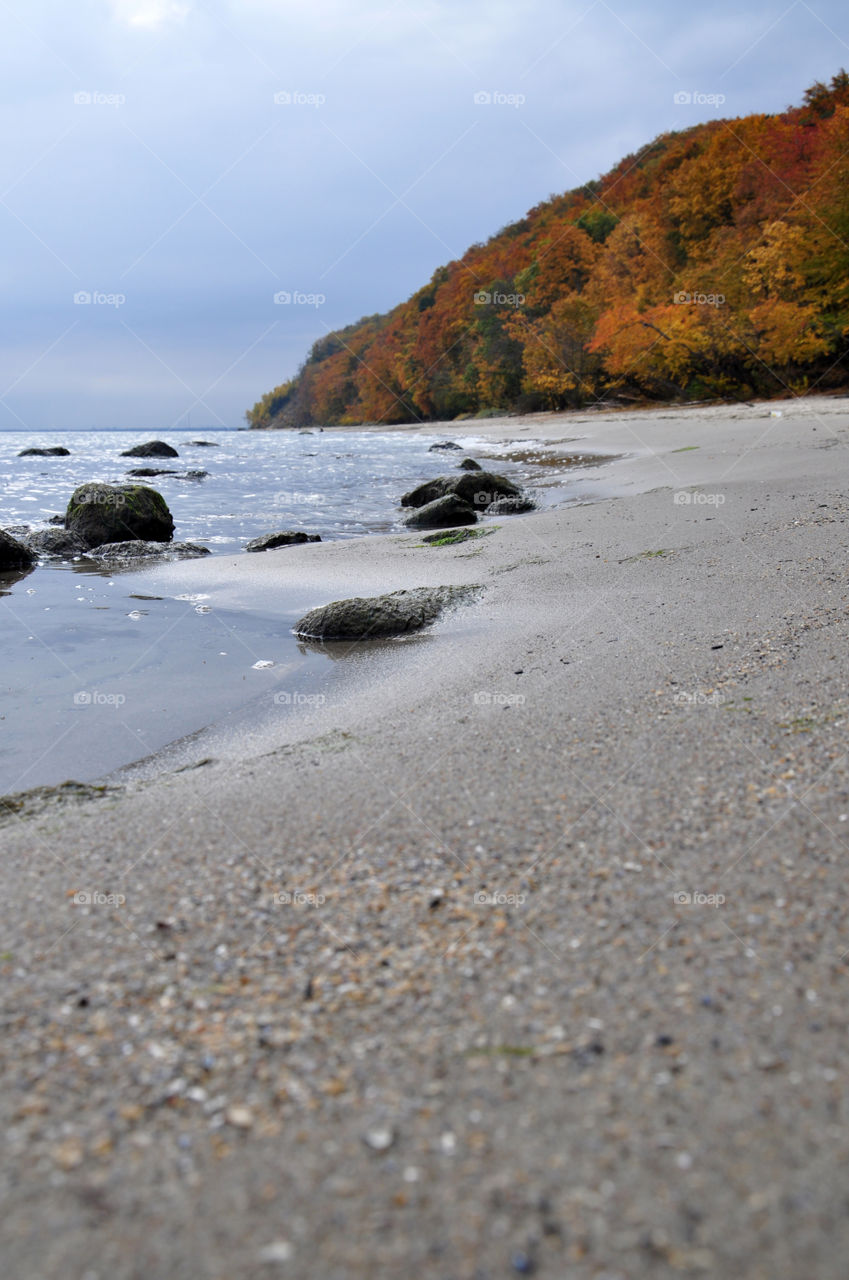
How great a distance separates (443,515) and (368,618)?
21.2 feet

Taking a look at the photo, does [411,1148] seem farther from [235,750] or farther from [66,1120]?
[235,750]

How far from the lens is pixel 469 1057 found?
156 centimetres

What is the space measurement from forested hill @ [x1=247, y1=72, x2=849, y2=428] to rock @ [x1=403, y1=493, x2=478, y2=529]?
2216cm

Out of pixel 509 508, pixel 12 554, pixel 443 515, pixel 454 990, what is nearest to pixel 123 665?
pixel 454 990

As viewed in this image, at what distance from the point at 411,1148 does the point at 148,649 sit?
4639 mm

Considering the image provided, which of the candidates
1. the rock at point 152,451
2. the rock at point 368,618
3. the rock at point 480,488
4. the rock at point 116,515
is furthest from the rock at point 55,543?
the rock at point 152,451

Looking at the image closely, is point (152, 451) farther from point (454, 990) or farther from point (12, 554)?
point (454, 990)

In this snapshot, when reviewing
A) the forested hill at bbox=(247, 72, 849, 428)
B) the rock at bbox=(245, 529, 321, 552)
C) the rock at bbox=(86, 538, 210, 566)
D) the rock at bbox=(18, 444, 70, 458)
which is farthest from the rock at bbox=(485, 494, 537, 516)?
the rock at bbox=(18, 444, 70, 458)

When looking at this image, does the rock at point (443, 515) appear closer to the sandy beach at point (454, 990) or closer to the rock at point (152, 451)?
the sandy beach at point (454, 990)

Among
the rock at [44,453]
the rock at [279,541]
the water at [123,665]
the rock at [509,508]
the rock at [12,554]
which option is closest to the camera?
the water at [123,665]

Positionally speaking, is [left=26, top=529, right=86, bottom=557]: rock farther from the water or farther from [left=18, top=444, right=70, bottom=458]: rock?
[left=18, top=444, right=70, bottom=458]: rock

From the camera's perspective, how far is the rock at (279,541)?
10.2m

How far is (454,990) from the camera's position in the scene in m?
1.75

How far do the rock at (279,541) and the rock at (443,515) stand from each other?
183 cm
